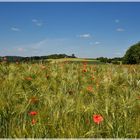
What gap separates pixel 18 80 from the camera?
14.4 feet

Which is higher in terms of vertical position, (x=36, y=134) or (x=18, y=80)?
(x=18, y=80)

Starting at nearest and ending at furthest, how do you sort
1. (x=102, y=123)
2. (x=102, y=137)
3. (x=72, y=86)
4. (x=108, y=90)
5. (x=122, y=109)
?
(x=102, y=137) → (x=102, y=123) → (x=122, y=109) → (x=108, y=90) → (x=72, y=86)

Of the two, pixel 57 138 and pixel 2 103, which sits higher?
pixel 2 103

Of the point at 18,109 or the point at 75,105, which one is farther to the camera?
the point at 75,105

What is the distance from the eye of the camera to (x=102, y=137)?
2.29 metres

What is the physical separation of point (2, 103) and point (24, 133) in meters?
0.53

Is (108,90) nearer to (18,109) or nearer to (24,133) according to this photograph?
(18,109)

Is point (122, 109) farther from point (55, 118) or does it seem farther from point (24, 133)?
point (24, 133)

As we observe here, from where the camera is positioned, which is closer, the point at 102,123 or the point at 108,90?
the point at 102,123

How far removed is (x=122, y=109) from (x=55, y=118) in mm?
654

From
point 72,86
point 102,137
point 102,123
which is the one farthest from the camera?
point 72,86

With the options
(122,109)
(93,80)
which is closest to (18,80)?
(93,80)

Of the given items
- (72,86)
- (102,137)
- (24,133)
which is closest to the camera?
(24,133)

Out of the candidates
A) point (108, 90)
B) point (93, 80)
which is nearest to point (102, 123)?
point (108, 90)
